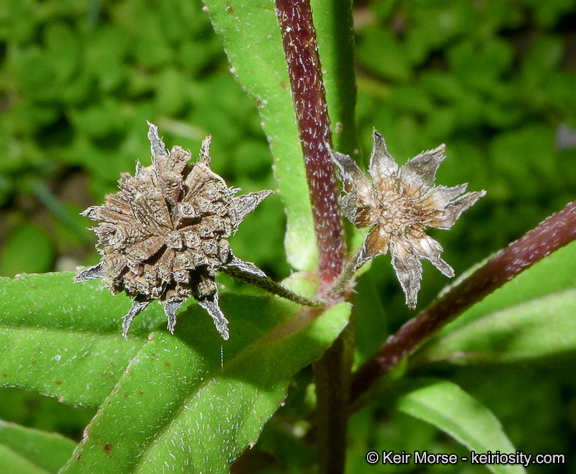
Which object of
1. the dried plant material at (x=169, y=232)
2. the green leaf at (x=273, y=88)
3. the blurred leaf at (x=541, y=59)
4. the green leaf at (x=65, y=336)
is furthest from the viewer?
the blurred leaf at (x=541, y=59)

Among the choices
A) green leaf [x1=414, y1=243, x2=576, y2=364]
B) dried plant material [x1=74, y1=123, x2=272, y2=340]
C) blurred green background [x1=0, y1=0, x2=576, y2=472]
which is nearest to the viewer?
dried plant material [x1=74, y1=123, x2=272, y2=340]

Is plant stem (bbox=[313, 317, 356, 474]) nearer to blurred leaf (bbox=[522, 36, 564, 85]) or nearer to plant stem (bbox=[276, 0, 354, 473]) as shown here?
plant stem (bbox=[276, 0, 354, 473])

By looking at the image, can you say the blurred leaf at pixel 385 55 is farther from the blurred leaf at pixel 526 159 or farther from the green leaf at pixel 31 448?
the green leaf at pixel 31 448

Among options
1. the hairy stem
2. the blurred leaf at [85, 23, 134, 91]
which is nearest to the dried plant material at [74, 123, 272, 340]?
the hairy stem

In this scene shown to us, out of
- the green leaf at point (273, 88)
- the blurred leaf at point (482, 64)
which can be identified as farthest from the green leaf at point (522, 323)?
the blurred leaf at point (482, 64)

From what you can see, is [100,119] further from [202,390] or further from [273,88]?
[202,390]

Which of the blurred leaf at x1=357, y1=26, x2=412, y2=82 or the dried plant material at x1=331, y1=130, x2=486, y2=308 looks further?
the blurred leaf at x1=357, y1=26, x2=412, y2=82
